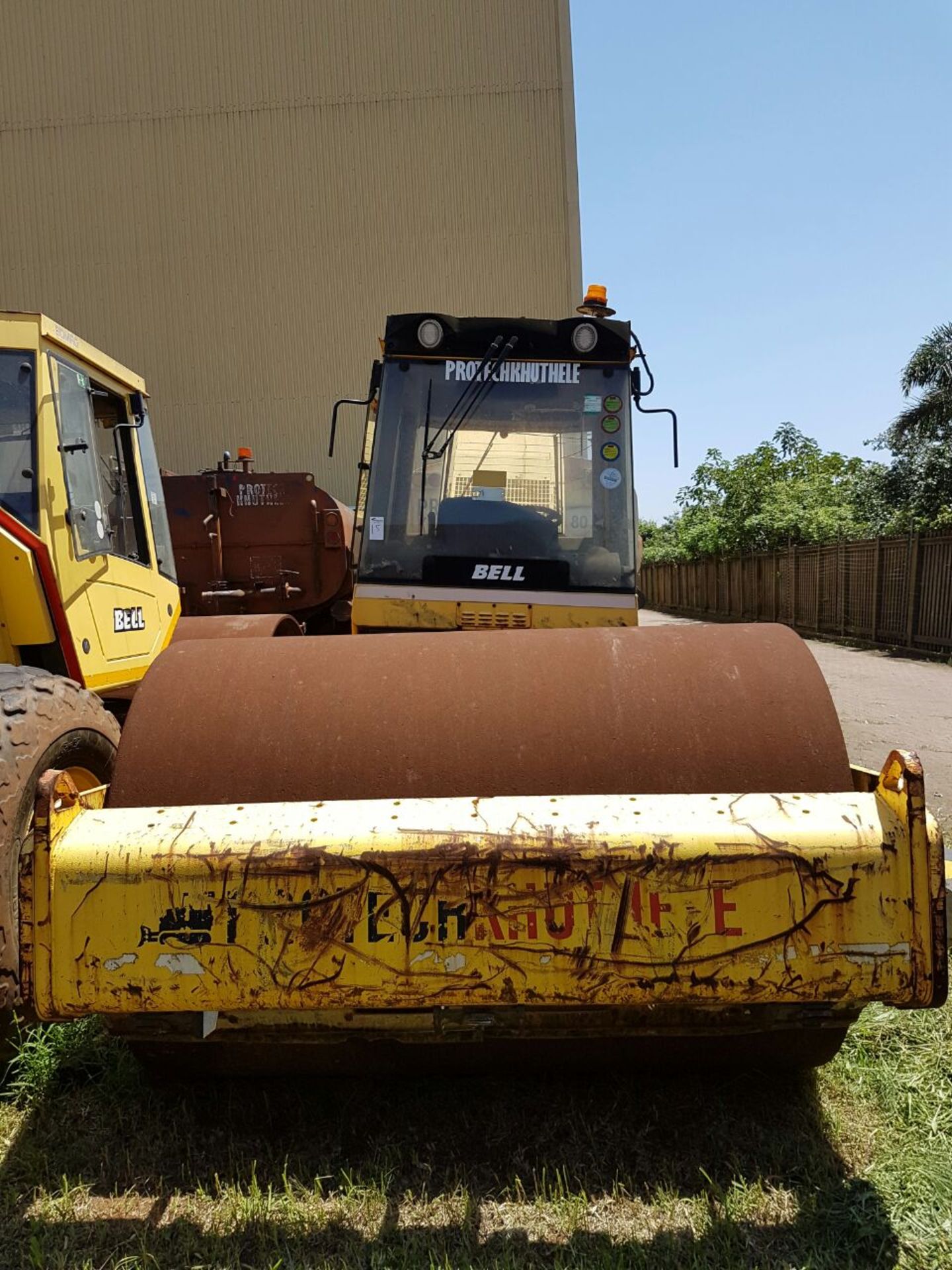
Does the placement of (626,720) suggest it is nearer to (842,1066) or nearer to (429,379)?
(842,1066)

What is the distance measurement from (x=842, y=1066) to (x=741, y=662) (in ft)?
4.41

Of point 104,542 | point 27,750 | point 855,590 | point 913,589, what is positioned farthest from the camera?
point 855,590

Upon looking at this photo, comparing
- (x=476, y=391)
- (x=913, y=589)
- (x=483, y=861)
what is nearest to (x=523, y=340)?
(x=476, y=391)

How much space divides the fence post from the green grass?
46.0ft

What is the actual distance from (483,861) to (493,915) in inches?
5.0

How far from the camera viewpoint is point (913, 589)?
15914 mm

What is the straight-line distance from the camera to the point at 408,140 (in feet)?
53.7

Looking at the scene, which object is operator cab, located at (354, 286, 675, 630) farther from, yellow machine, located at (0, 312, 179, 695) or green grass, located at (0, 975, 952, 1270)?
green grass, located at (0, 975, 952, 1270)

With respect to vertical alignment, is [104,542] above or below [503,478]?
below

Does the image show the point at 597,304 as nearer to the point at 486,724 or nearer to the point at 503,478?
the point at 503,478

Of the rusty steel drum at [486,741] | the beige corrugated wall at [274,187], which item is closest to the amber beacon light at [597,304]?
the rusty steel drum at [486,741]

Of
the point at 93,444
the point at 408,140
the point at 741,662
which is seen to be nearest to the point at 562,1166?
the point at 741,662

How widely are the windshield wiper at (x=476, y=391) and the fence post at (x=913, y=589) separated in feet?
41.6

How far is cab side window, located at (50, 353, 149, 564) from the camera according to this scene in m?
4.21
